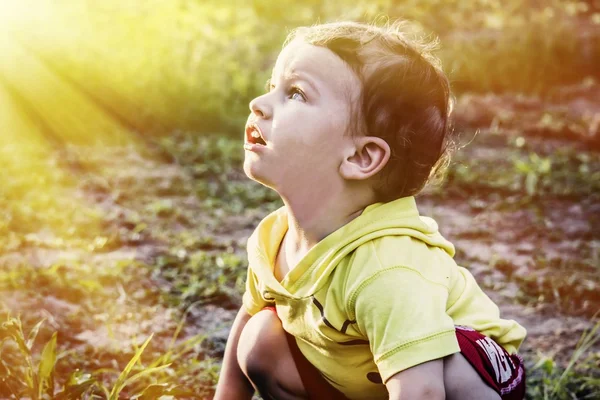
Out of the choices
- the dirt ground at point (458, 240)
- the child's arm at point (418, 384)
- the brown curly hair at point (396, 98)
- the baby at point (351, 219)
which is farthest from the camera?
the dirt ground at point (458, 240)

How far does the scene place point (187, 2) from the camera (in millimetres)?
6957

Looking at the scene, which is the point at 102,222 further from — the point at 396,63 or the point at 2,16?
the point at 2,16

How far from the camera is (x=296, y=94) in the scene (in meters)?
1.79

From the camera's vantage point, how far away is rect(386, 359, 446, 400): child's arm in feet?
4.94

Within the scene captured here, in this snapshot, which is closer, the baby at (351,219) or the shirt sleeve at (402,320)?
the shirt sleeve at (402,320)

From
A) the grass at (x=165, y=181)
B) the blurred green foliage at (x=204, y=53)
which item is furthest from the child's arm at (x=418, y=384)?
the blurred green foliage at (x=204, y=53)

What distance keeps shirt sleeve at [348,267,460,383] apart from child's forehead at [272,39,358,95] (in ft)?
1.57

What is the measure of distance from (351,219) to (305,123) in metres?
0.27

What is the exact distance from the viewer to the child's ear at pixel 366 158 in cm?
176

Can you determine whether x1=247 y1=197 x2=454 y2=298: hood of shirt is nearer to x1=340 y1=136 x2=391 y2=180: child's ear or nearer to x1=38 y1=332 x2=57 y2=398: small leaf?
x1=340 y1=136 x2=391 y2=180: child's ear

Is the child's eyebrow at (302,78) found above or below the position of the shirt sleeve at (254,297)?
above

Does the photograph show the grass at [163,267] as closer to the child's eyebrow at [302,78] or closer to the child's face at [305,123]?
the child's face at [305,123]

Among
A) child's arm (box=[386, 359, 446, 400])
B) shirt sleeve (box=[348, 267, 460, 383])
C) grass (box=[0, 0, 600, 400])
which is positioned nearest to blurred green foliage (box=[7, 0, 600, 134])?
grass (box=[0, 0, 600, 400])

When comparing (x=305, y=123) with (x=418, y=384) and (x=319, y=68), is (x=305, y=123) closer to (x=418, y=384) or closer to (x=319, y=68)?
(x=319, y=68)
